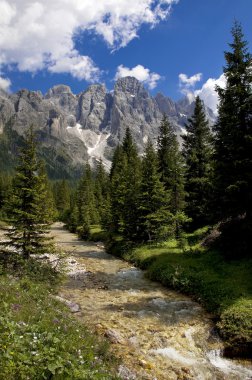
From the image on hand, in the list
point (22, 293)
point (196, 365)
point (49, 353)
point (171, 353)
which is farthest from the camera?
point (22, 293)

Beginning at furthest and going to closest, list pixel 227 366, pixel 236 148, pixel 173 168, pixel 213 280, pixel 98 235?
pixel 98 235
pixel 173 168
pixel 236 148
pixel 213 280
pixel 227 366

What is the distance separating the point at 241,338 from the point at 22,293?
9.52m

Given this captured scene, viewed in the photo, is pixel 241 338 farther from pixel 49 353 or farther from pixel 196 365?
pixel 49 353

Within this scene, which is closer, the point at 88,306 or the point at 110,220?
the point at 88,306

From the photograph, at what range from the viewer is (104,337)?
13539 millimetres

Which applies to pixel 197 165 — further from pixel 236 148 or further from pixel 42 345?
pixel 42 345

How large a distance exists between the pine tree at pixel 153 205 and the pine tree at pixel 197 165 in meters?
3.62

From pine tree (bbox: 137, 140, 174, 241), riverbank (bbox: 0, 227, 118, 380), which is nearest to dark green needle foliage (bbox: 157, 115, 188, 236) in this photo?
pine tree (bbox: 137, 140, 174, 241)

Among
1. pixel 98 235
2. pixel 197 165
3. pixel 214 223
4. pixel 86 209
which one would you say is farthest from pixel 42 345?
pixel 86 209

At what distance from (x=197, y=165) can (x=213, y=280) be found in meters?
22.6

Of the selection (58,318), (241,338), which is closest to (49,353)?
(58,318)

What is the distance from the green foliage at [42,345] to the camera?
7.69 meters

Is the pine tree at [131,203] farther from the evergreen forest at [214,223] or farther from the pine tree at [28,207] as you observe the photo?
the pine tree at [28,207]

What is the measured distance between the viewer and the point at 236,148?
22.2 metres
